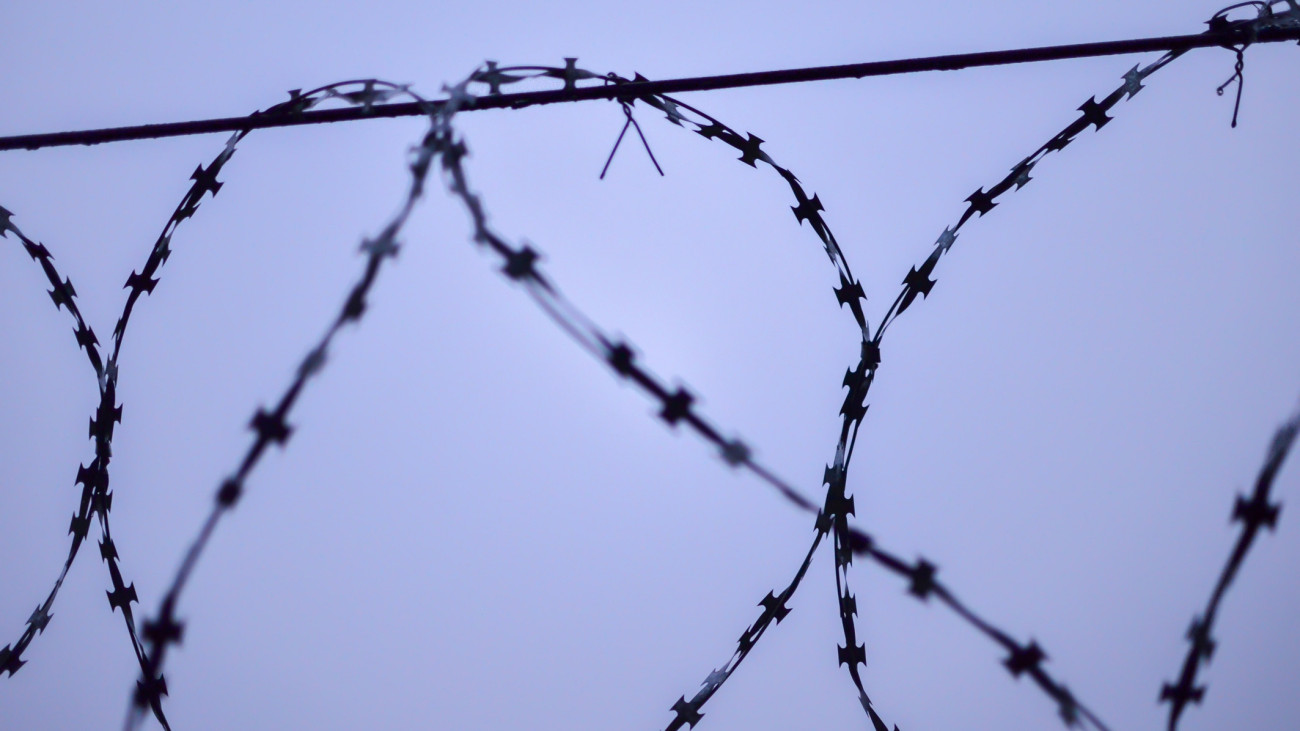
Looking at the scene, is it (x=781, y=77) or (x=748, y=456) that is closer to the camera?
(x=748, y=456)

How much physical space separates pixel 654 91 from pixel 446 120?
870mm

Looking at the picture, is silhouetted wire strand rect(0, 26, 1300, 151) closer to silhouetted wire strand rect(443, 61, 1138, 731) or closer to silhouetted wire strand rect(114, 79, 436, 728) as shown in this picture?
silhouetted wire strand rect(443, 61, 1138, 731)

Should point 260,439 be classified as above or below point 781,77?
below

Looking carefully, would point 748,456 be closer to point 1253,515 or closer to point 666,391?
point 666,391

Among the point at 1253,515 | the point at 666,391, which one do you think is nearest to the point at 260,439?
the point at 666,391

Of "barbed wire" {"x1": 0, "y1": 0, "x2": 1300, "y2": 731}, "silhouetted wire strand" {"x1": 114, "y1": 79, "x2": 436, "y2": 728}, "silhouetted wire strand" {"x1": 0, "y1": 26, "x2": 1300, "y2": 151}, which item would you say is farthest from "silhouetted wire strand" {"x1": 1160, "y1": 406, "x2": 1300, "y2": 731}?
"silhouetted wire strand" {"x1": 114, "y1": 79, "x2": 436, "y2": 728}

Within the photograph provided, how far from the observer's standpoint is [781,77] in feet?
8.53

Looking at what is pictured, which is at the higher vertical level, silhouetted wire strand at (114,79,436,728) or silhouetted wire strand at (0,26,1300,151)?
silhouetted wire strand at (0,26,1300,151)

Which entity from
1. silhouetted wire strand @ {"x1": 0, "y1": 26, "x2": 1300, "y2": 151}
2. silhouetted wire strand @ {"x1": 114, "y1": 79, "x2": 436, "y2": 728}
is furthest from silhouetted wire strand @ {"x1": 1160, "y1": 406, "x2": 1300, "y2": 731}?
silhouetted wire strand @ {"x1": 114, "y1": 79, "x2": 436, "y2": 728}

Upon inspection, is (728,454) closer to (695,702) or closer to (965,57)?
(695,702)

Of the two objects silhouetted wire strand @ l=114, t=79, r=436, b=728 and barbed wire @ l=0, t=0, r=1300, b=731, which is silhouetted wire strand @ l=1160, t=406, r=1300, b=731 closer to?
barbed wire @ l=0, t=0, r=1300, b=731

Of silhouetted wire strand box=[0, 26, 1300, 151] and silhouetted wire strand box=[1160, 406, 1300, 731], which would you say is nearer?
silhouetted wire strand box=[1160, 406, 1300, 731]

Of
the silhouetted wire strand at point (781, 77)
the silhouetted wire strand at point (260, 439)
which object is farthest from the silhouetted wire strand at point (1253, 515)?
the silhouetted wire strand at point (260, 439)

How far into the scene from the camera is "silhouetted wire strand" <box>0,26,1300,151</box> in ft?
8.31
